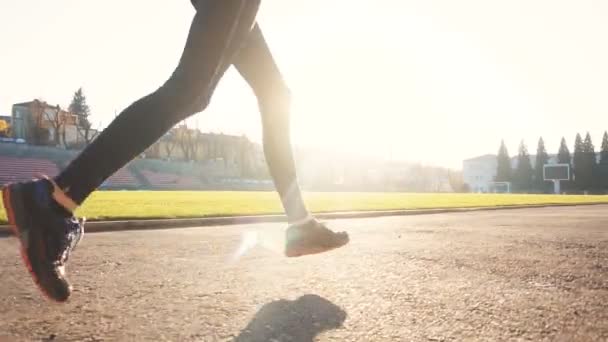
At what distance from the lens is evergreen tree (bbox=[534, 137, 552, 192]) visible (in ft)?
297

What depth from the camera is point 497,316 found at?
161cm

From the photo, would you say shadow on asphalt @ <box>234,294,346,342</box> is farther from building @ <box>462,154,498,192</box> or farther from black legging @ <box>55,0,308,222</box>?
building @ <box>462,154,498,192</box>

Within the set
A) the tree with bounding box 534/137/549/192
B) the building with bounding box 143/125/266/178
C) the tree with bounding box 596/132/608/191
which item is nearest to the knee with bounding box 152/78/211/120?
the building with bounding box 143/125/266/178

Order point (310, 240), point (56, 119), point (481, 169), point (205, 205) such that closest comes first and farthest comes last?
point (310, 240) → point (205, 205) → point (56, 119) → point (481, 169)

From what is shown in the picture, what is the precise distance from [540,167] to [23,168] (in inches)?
3374

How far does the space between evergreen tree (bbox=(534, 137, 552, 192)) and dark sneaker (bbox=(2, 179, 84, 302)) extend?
99.6m

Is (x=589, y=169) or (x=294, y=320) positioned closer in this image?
(x=294, y=320)

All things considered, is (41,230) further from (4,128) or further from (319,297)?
(4,128)

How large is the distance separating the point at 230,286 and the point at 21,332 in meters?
0.89

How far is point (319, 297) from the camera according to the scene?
1.94 m

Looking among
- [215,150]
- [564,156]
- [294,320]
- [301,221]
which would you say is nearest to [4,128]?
[215,150]

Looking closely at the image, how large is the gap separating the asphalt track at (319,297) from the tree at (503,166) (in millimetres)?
95363

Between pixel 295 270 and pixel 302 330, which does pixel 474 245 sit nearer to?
pixel 295 270

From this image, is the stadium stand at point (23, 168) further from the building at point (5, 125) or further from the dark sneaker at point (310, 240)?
the dark sneaker at point (310, 240)
